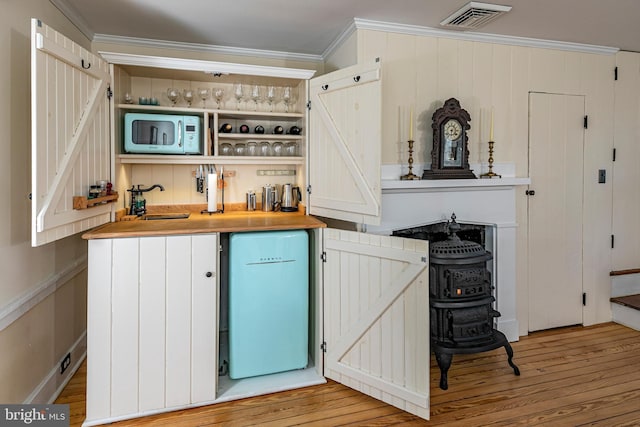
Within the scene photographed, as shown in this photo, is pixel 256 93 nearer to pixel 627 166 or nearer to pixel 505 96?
pixel 505 96

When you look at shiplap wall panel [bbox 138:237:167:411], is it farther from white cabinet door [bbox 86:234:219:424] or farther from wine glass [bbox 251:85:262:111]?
wine glass [bbox 251:85:262:111]

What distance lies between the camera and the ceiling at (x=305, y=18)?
246cm

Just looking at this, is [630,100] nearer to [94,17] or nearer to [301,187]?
[301,187]

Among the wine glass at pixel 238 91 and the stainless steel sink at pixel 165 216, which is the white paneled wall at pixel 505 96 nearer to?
the wine glass at pixel 238 91

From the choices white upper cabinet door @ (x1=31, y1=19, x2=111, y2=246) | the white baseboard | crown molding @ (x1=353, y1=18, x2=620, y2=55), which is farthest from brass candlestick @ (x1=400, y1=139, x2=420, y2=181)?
the white baseboard

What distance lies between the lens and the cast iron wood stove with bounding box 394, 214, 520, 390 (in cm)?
257

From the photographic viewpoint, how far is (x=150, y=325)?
222cm

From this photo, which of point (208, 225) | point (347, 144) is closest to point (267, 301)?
point (208, 225)

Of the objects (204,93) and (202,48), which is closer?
(204,93)

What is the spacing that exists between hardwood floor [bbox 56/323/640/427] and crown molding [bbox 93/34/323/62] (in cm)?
251

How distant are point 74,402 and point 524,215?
11.7 feet

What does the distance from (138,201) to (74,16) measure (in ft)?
4.40

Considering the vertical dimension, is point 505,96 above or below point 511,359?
above

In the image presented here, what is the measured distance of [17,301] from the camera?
6.22 feet
